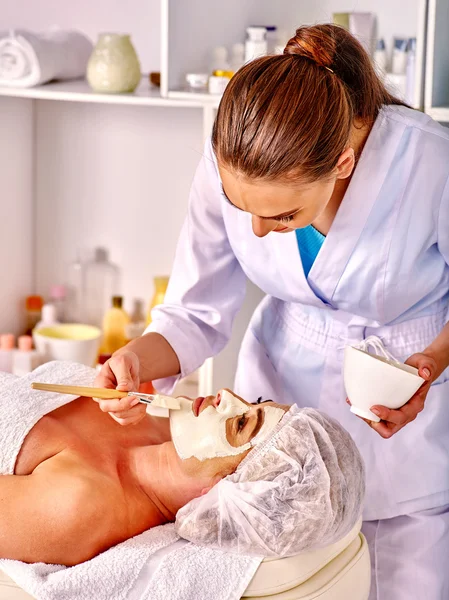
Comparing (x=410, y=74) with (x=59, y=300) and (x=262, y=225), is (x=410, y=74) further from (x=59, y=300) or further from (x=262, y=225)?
(x=59, y=300)

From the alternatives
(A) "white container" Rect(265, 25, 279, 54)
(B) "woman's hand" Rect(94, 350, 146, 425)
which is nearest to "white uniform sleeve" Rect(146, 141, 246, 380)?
(B) "woman's hand" Rect(94, 350, 146, 425)

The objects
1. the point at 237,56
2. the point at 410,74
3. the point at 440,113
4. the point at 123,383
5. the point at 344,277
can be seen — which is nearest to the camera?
the point at 123,383

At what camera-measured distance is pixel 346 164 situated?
1.48m

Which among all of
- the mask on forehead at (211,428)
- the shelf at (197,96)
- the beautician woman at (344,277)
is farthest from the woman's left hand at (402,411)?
the shelf at (197,96)

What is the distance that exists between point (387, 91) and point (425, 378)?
0.54m

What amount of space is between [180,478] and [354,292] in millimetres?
472

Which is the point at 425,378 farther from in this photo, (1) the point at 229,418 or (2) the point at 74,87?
(2) the point at 74,87

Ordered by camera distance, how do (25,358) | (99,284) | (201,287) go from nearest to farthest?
1. (201,287)
2. (25,358)
3. (99,284)

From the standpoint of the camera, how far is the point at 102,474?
1538mm

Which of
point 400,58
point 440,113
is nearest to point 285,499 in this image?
point 440,113

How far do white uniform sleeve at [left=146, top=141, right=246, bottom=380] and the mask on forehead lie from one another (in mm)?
235

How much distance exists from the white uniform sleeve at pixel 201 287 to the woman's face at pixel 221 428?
234 mm

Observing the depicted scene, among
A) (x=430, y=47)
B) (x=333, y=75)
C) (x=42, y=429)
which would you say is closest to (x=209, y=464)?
(x=42, y=429)

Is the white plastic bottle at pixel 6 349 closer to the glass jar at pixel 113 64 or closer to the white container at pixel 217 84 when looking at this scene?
the glass jar at pixel 113 64
